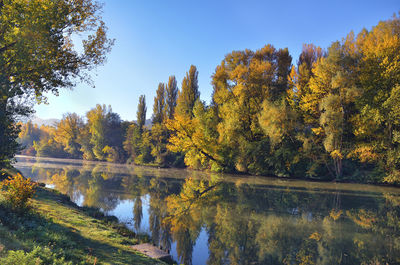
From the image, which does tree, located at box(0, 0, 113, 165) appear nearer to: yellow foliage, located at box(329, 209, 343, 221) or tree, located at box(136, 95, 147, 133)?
yellow foliage, located at box(329, 209, 343, 221)

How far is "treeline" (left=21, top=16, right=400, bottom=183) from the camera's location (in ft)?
70.1

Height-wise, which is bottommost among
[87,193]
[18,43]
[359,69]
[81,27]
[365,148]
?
[87,193]

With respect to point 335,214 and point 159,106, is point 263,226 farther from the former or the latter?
point 159,106

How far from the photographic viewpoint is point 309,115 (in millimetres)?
26469

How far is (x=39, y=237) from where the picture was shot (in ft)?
17.3

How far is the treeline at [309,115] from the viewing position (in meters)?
21.4

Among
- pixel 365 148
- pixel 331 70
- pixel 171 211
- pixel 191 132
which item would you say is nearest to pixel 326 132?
pixel 365 148

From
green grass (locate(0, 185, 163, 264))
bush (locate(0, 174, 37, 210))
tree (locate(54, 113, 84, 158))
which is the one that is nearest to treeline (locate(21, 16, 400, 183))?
green grass (locate(0, 185, 163, 264))

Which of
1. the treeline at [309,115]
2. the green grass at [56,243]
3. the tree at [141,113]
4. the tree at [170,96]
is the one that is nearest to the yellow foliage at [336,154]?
the treeline at [309,115]

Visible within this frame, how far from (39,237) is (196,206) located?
816 cm

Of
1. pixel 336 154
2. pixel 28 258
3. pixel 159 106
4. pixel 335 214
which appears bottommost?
pixel 335 214

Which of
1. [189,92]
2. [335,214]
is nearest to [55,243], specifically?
[335,214]

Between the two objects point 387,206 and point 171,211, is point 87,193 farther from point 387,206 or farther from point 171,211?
point 387,206

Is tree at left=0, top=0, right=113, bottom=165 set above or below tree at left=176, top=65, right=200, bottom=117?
below
